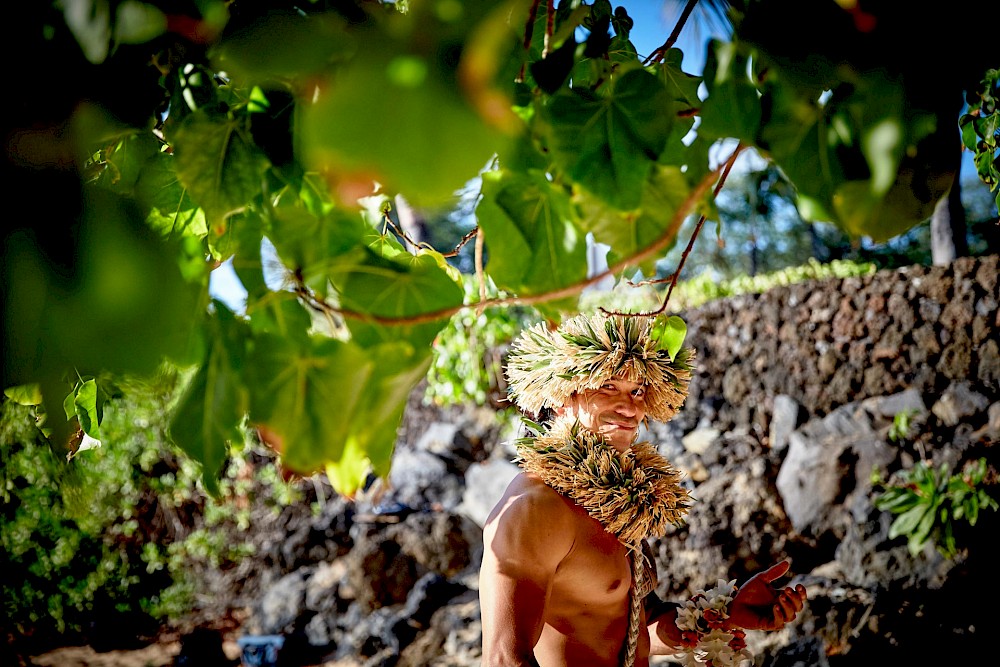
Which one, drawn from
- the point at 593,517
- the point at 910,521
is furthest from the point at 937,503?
the point at 593,517

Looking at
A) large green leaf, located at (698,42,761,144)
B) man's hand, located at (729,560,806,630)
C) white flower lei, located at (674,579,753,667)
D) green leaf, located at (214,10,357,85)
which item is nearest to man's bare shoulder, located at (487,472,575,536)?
white flower lei, located at (674,579,753,667)

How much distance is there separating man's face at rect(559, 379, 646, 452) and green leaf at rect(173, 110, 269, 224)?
152 cm

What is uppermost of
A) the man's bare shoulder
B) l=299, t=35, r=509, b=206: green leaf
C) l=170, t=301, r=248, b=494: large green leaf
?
l=299, t=35, r=509, b=206: green leaf

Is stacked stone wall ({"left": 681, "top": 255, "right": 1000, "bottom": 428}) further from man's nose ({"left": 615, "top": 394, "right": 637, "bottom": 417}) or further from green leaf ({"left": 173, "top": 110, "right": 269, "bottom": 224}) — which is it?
green leaf ({"left": 173, "top": 110, "right": 269, "bottom": 224})

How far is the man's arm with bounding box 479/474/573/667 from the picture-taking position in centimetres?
149

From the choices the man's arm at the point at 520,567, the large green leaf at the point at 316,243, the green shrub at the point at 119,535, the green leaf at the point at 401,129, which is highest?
the green leaf at the point at 401,129

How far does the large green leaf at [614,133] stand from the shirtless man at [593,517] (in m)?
1.24

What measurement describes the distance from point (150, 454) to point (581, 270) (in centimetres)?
760

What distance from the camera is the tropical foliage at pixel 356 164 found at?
1.15 feet

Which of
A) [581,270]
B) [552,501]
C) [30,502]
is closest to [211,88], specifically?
[581,270]

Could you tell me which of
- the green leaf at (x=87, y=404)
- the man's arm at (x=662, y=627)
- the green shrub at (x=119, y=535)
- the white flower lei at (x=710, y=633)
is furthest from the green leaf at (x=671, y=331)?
the green shrub at (x=119, y=535)

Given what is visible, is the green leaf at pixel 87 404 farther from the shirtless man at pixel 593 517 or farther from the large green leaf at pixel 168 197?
the shirtless man at pixel 593 517

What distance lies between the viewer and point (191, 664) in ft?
15.2

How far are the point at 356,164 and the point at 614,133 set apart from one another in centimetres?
26
